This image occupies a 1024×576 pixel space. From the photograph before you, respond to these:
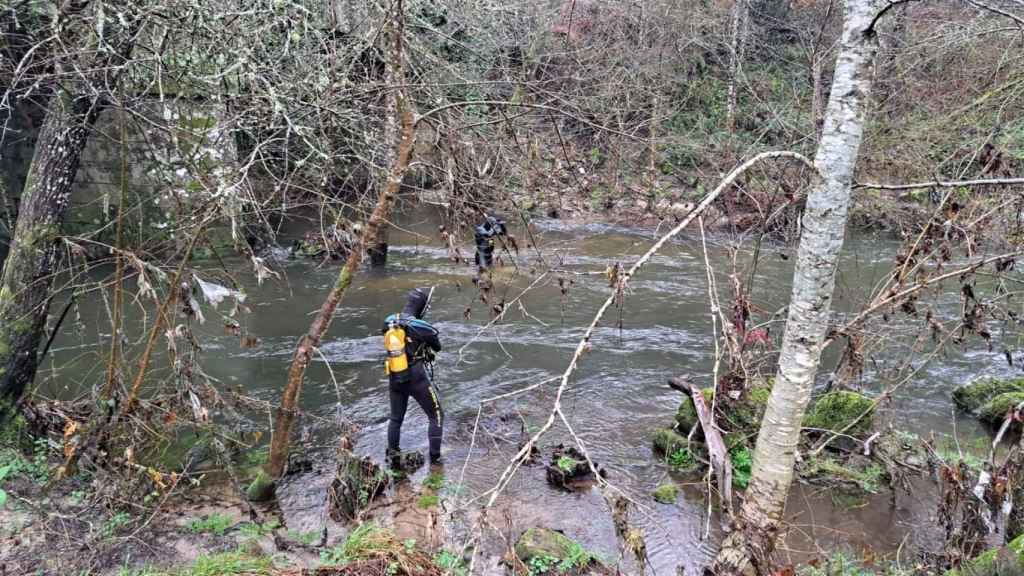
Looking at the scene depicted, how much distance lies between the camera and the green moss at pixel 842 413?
23.0 ft

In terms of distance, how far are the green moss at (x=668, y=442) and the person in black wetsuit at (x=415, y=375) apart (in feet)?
7.96

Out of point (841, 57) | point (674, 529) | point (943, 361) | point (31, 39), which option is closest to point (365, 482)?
point (674, 529)

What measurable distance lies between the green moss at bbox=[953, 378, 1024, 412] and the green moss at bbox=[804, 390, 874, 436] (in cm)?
229

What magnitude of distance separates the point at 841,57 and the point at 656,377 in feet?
20.2

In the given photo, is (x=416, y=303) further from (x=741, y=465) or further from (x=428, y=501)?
(x=741, y=465)

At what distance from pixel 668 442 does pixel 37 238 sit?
631cm

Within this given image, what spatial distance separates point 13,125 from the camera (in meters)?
12.9

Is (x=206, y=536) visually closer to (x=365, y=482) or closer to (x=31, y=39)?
(x=365, y=482)

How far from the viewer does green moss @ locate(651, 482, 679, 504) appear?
638 centimetres

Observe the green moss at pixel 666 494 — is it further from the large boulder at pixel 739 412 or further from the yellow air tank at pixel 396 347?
the yellow air tank at pixel 396 347

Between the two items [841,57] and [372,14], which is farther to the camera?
[372,14]

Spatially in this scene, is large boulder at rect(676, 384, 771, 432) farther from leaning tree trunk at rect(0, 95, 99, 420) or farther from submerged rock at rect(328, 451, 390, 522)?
leaning tree trunk at rect(0, 95, 99, 420)

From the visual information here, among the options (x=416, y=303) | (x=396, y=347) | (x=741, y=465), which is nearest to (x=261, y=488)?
(x=396, y=347)

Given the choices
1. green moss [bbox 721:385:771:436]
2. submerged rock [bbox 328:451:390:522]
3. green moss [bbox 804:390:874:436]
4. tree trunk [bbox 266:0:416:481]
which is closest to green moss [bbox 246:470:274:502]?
submerged rock [bbox 328:451:390:522]
